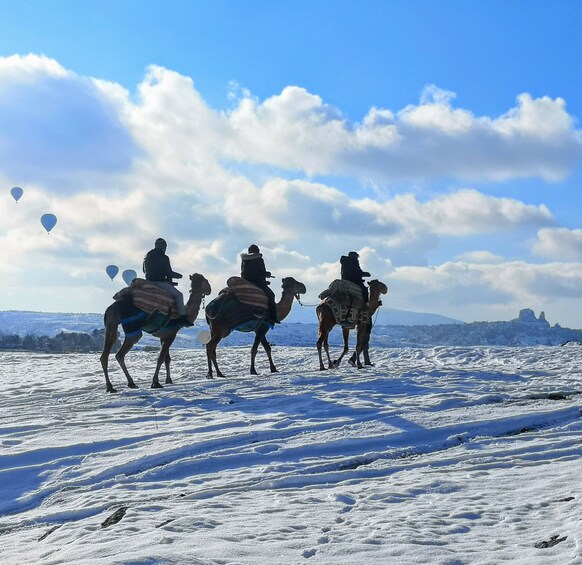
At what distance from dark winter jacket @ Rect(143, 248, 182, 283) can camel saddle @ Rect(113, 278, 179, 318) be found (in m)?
0.57

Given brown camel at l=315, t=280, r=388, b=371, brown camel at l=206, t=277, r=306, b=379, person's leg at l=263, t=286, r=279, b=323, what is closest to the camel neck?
brown camel at l=206, t=277, r=306, b=379

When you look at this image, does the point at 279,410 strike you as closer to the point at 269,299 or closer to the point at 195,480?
the point at 195,480

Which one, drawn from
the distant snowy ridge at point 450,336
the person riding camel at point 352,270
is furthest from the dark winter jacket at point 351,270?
the distant snowy ridge at point 450,336

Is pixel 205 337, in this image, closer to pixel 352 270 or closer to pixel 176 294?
pixel 176 294

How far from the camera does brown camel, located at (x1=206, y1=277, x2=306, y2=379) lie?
53.6 feet

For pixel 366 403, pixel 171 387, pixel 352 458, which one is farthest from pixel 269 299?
pixel 352 458

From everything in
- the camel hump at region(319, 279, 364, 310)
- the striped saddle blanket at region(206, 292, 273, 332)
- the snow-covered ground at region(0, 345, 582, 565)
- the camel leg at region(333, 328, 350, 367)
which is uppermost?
the camel hump at region(319, 279, 364, 310)

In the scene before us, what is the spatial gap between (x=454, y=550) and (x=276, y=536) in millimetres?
1218

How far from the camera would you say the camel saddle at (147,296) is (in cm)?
1452

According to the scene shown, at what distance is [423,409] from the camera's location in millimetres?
10398

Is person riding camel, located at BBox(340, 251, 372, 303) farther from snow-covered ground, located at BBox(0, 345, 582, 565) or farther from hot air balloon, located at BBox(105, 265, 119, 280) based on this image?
hot air balloon, located at BBox(105, 265, 119, 280)

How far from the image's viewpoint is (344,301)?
58.0 feet

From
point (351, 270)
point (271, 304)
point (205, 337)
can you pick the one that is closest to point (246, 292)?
point (271, 304)

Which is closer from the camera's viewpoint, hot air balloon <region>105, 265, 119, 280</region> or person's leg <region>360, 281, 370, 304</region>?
person's leg <region>360, 281, 370, 304</region>
